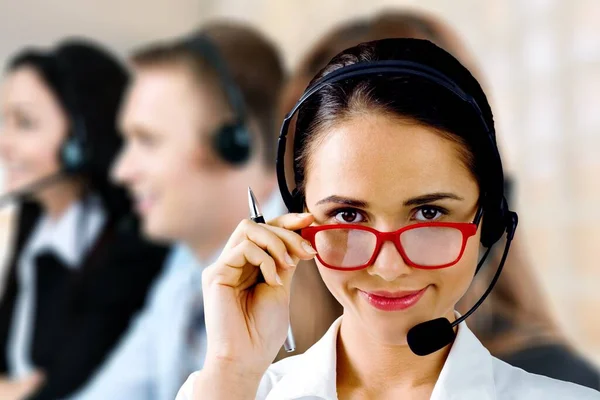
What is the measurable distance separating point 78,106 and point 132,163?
1.45 feet

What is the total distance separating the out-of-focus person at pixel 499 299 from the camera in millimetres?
505

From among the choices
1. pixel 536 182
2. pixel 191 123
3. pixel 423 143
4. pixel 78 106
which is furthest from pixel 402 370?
pixel 78 106

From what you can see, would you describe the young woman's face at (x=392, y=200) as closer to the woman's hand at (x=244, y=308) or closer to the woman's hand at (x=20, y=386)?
the woman's hand at (x=244, y=308)

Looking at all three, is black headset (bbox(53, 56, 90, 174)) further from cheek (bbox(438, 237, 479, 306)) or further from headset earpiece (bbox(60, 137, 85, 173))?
cheek (bbox(438, 237, 479, 306))

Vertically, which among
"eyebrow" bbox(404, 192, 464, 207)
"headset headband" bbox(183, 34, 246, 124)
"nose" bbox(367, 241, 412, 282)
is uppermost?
"headset headband" bbox(183, 34, 246, 124)

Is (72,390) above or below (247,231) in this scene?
below

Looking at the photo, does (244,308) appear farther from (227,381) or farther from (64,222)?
(64,222)

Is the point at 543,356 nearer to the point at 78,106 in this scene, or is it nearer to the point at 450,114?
the point at 450,114

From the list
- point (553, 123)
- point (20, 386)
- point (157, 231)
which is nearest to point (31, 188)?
point (20, 386)

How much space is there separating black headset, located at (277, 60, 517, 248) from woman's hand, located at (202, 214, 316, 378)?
0.04 meters

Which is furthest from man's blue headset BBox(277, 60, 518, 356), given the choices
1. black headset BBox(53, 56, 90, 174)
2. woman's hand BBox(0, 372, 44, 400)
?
woman's hand BBox(0, 372, 44, 400)

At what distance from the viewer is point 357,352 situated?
0.40 metres

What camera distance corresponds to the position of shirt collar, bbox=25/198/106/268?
5.30 ft

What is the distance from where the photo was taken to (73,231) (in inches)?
64.6
